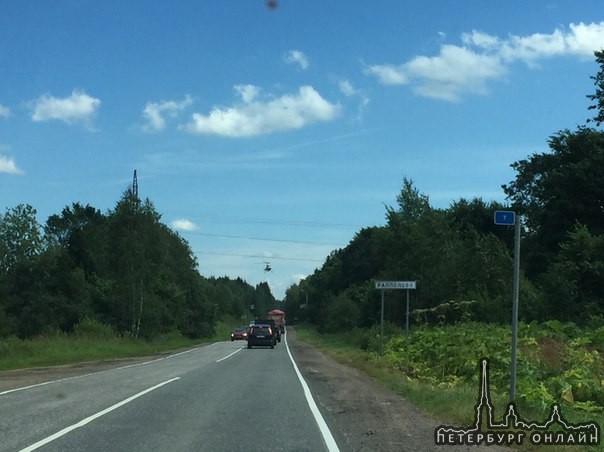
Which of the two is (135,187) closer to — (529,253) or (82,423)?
(529,253)

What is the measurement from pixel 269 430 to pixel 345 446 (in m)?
1.70

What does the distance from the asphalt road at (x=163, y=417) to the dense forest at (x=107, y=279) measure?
36202mm

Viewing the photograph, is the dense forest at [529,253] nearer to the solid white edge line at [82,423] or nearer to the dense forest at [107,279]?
the dense forest at [107,279]

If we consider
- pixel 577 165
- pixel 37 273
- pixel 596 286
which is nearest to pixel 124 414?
pixel 596 286

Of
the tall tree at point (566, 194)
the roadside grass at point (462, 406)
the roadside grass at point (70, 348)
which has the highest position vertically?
the tall tree at point (566, 194)

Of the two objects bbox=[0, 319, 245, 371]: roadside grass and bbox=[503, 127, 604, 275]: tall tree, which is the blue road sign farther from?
bbox=[503, 127, 604, 275]: tall tree

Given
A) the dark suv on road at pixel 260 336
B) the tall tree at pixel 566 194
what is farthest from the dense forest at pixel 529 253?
the dark suv on road at pixel 260 336

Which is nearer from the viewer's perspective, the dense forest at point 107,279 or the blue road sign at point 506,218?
the blue road sign at point 506,218

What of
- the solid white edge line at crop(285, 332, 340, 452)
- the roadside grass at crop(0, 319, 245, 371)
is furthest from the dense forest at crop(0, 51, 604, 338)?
the solid white edge line at crop(285, 332, 340, 452)

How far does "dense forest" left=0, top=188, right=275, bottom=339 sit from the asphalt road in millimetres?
36202

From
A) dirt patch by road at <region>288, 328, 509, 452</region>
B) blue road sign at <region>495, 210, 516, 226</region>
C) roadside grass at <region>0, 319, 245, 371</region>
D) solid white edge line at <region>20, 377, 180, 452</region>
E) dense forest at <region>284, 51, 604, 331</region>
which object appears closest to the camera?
solid white edge line at <region>20, 377, 180, 452</region>

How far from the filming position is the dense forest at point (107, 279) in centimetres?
5966

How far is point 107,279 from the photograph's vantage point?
79438mm

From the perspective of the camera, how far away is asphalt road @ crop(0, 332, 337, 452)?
10.0 m
